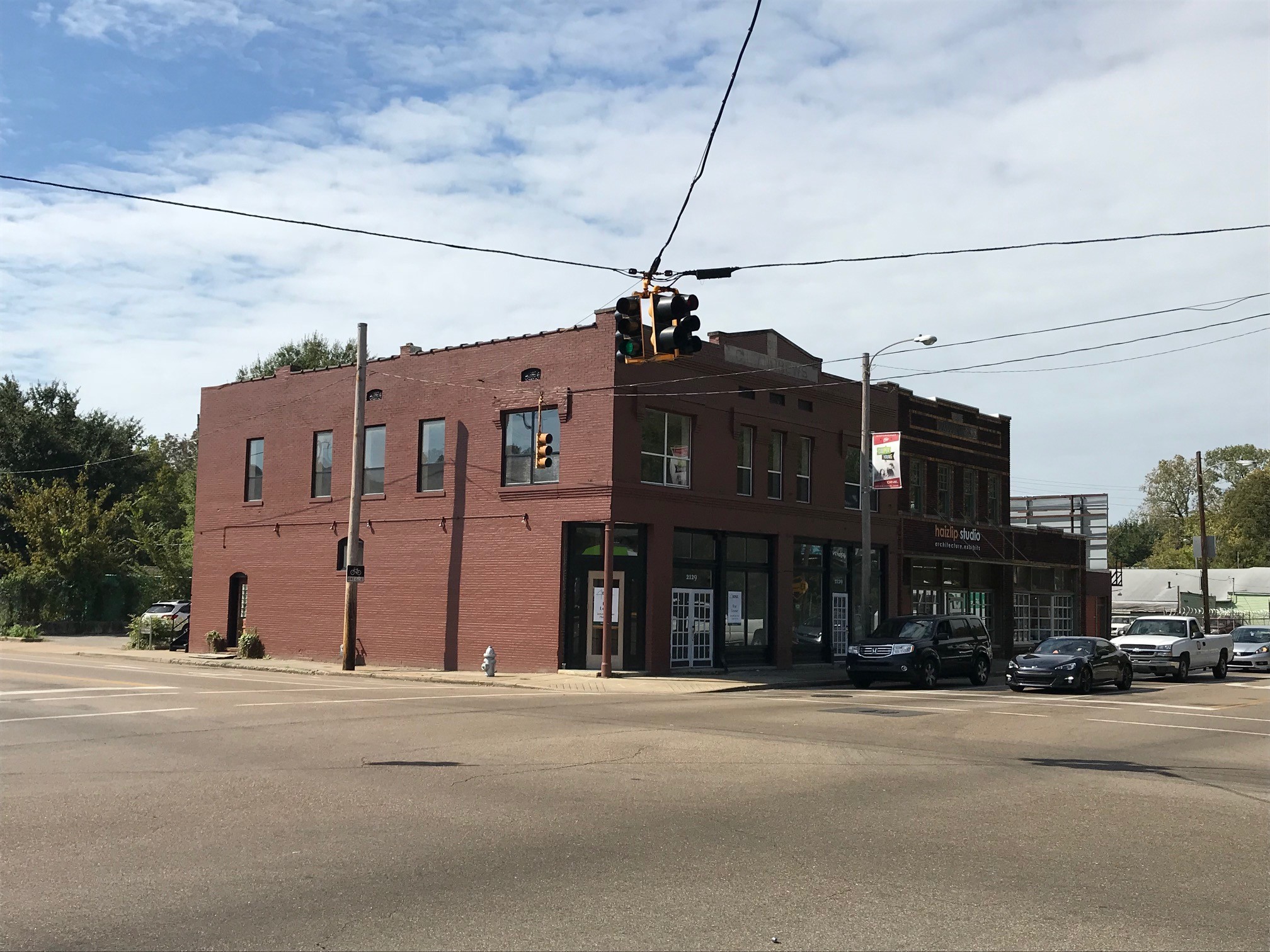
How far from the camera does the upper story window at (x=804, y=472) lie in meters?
34.7

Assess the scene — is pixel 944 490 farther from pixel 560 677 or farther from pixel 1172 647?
pixel 560 677

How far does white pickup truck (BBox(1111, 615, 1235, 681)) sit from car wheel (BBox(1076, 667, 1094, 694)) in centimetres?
620

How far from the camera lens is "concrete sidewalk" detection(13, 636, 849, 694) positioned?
2559cm

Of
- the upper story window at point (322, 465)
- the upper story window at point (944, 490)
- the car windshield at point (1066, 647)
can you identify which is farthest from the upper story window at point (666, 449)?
the upper story window at point (944, 490)

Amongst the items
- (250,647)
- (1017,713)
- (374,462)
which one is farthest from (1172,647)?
(250,647)

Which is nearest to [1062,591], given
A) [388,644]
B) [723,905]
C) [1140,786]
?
[388,644]

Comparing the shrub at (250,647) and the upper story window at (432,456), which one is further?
the shrub at (250,647)

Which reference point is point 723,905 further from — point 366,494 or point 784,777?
point 366,494

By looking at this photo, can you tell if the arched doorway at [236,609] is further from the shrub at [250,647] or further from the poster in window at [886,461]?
the poster in window at [886,461]

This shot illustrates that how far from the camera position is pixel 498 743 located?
14.1m

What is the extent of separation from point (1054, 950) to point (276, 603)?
108ft

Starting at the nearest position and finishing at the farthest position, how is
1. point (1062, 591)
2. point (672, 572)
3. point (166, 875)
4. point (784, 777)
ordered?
point (166, 875), point (784, 777), point (672, 572), point (1062, 591)

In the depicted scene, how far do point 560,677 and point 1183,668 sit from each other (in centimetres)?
1804

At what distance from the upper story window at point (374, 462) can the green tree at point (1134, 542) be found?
102810 mm
